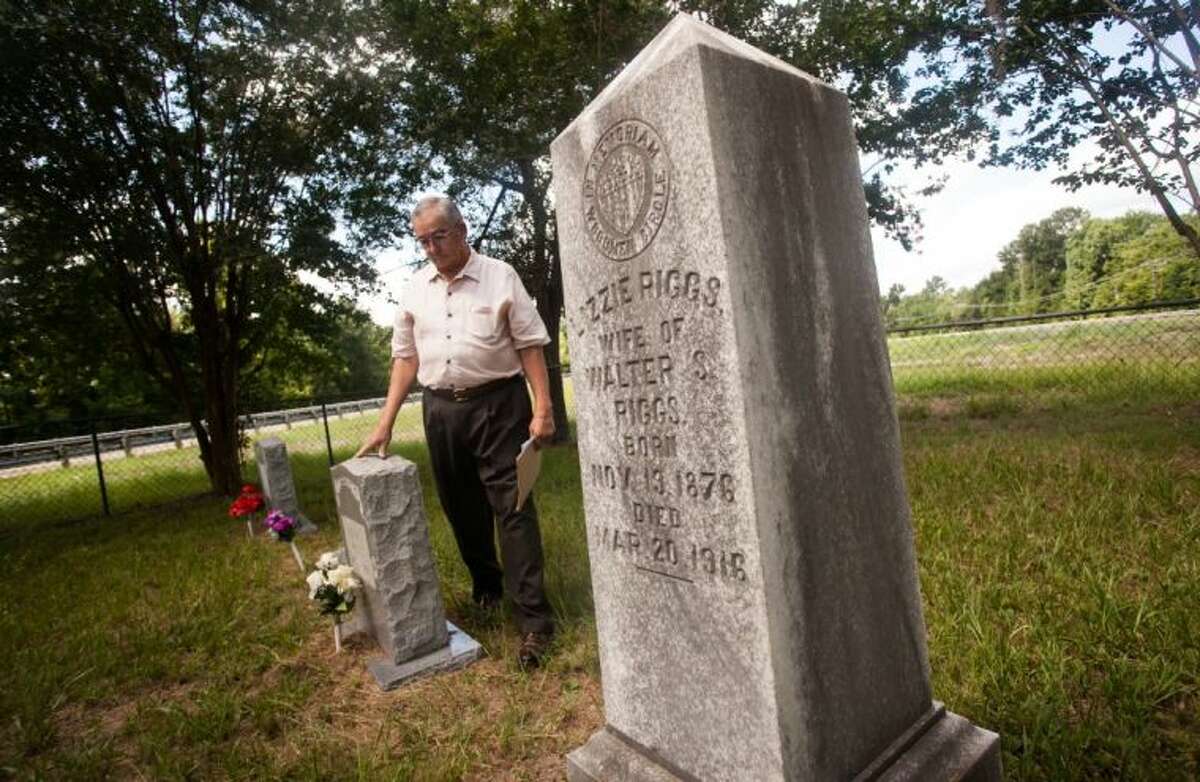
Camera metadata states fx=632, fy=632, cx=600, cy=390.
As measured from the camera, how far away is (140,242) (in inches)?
295

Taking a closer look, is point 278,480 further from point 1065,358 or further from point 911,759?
point 1065,358

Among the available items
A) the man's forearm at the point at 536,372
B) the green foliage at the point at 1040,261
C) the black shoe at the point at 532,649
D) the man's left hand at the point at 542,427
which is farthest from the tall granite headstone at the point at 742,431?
the green foliage at the point at 1040,261

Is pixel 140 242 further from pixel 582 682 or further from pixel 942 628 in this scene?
pixel 942 628

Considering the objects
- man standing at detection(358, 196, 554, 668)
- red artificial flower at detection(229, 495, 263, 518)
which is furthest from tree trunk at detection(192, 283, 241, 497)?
man standing at detection(358, 196, 554, 668)

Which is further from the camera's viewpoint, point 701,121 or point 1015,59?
point 1015,59

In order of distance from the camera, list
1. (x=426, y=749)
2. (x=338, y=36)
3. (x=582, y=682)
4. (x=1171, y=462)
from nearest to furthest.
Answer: (x=426, y=749)
(x=582, y=682)
(x=1171, y=462)
(x=338, y=36)

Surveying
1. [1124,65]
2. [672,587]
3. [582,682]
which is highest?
[1124,65]

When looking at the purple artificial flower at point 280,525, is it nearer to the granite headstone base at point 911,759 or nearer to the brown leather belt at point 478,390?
the brown leather belt at point 478,390

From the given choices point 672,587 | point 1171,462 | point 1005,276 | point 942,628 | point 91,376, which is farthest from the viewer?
point 1005,276

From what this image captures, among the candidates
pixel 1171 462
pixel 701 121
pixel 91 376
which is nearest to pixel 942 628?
pixel 701 121

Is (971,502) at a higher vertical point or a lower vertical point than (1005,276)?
lower

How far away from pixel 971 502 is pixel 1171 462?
64.6 inches

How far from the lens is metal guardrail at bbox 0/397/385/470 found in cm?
1320

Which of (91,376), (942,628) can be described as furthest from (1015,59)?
(91,376)
